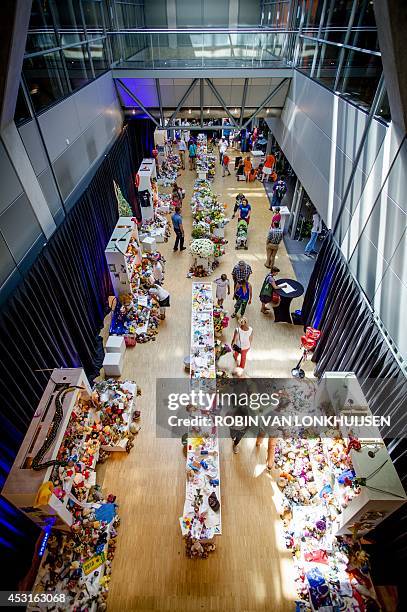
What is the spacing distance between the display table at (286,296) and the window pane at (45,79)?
6.19 m

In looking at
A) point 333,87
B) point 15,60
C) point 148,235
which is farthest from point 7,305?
point 333,87

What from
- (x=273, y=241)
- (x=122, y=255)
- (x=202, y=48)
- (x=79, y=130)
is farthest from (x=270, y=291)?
(x=202, y=48)

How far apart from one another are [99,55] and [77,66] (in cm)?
216

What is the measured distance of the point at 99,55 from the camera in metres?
9.61

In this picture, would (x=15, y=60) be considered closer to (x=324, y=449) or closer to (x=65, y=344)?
(x=65, y=344)

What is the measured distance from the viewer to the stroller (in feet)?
35.4

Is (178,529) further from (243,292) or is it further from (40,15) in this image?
(40,15)

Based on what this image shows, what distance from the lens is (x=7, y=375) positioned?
176 inches

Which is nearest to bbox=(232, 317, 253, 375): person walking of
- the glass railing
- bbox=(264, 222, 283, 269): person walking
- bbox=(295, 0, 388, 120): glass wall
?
bbox=(264, 222, 283, 269): person walking

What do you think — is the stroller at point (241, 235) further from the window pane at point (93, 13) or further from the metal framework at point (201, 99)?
the window pane at point (93, 13)

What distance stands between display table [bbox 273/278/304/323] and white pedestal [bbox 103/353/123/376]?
13.2 feet

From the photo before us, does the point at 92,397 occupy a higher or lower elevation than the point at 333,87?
lower

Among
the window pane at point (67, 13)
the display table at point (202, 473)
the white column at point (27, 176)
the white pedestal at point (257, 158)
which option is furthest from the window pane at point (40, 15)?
the white pedestal at point (257, 158)

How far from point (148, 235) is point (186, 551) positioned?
9.22 m
